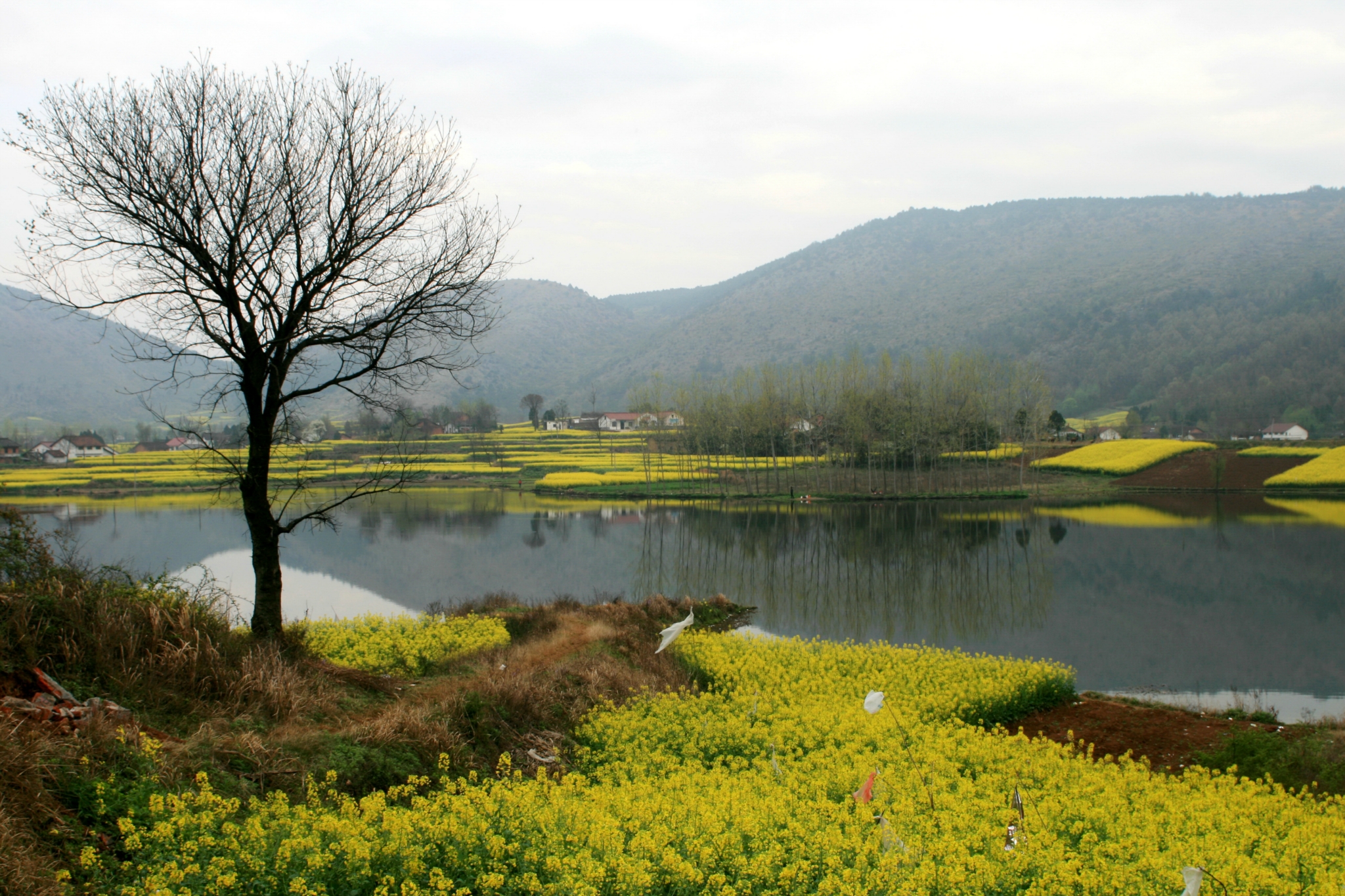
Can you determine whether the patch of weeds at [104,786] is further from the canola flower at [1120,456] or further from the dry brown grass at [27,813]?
the canola flower at [1120,456]

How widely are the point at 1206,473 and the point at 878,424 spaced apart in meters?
21.2

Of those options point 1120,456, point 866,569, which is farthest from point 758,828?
point 1120,456

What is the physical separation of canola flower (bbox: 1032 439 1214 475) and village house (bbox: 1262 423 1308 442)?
19.6 metres

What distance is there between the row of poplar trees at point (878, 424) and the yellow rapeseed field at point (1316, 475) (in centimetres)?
1376

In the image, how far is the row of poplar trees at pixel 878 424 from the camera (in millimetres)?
50781

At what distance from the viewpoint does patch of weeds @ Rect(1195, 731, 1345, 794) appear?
26.2ft

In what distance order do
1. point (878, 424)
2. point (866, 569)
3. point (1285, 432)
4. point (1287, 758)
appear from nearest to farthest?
point (1287, 758)
point (866, 569)
point (878, 424)
point (1285, 432)

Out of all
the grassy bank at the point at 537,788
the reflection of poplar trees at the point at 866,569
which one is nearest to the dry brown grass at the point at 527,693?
the grassy bank at the point at 537,788

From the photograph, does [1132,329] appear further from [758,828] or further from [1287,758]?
[758,828]

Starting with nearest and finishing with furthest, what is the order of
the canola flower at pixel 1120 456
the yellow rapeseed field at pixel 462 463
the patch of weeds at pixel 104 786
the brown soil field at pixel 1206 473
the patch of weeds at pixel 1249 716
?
the patch of weeds at pixel 104 786, the patch of weeds at pixel 1249 716, the brown soil field at pixel 1206 473, the canola flower at pixel 1120 456, the yellow rapeseed field at pixel 462 463

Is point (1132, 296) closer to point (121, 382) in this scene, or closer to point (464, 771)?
point (464, 771)

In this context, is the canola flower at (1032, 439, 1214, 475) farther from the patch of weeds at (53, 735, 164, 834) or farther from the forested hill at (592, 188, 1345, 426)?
the patch of weeds at (53, 735, 164, 834)

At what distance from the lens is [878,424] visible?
51375 millimetres

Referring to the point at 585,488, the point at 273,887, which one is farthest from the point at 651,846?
the point at 585,488
